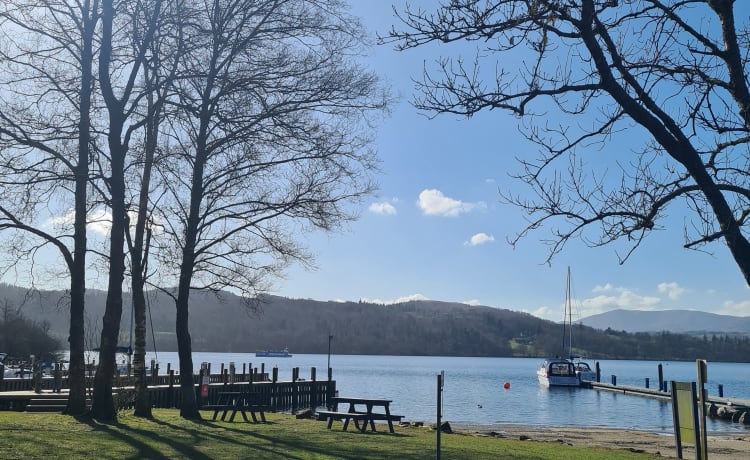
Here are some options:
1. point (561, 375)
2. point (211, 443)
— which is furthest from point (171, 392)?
point (561, 375)

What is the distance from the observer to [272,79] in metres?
19.3

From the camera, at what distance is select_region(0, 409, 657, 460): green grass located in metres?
12.2

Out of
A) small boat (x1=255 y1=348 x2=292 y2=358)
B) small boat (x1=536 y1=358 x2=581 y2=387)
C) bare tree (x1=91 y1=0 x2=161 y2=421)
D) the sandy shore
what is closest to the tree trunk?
bare tree (x1=91 y1=0 x2=161 y2=421)

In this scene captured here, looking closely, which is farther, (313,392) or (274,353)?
(274,353)

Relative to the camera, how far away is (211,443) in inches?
568

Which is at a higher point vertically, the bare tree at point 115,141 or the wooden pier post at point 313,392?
the bare tree at point 115,141

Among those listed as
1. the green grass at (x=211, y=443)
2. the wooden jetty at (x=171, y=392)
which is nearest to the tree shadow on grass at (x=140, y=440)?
the green grass at (x=211, y=443)

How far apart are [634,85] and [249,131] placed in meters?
11.9

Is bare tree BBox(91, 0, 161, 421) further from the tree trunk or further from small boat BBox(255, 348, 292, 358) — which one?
small boat BBox(255, 348, 292, 358)

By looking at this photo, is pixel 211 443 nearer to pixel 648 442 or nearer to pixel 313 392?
pixel 648 442

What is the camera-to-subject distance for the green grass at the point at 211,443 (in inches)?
481

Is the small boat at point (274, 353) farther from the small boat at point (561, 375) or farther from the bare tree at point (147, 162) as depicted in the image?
the bare tree at point (147, 162)

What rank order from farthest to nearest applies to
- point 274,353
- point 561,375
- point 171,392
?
1. point 274,353
2. point 561,375
3. point 171,392

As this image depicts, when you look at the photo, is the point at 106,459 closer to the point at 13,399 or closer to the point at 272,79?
the point at 272,79
